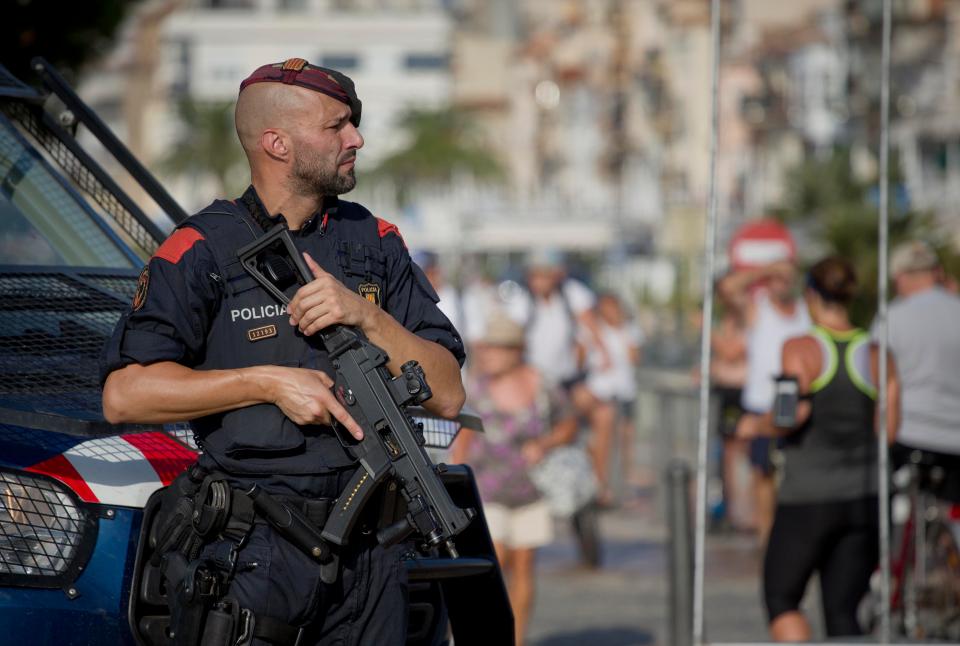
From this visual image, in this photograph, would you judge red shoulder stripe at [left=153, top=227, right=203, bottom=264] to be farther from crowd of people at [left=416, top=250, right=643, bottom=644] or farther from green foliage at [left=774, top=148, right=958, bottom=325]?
green foliage at [left=774, top=148, right=958, bottom=325]

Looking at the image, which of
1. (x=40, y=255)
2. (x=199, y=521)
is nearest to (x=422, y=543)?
(x=199, y=521)

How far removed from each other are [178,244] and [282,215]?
263 mm

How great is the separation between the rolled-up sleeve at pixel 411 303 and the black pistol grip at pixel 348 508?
0.49m

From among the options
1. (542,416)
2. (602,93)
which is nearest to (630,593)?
(542,416)

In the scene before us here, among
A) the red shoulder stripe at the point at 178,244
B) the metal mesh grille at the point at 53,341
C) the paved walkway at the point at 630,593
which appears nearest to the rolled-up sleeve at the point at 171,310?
the red shoulder stripe at the point at 178,244

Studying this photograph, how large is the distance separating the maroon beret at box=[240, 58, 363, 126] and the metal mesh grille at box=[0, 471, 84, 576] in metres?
1.05

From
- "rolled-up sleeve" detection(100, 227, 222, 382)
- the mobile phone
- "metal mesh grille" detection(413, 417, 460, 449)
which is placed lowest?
"metal mesh grille" detection(413, 417, 460, 449)

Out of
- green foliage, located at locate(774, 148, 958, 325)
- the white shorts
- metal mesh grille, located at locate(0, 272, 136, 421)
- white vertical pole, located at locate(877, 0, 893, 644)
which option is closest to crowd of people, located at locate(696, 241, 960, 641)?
white vertical pole, located at locate(877, 0, 893, 644)

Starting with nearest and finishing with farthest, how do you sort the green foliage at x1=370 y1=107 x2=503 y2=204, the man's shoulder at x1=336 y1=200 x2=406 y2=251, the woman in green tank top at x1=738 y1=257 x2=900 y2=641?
1. the man's shoulder at x1=336 y1=200 x2=406 y2=251
2. the woman in green tank top at x1=738 y1=257 x2=900 y2=641
3. the green foliage at x1=370 y1=107 x2=503 y2=204

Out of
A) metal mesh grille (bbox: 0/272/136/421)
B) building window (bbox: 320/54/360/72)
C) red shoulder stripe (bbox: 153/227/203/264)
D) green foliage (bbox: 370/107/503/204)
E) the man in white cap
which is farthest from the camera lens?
building window (bbox: 320/54/360/72)

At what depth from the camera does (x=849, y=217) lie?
39.3 metres

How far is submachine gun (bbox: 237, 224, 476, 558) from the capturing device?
3869mm

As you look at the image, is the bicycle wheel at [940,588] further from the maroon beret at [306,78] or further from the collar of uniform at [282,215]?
the maroon beret at [306,78]

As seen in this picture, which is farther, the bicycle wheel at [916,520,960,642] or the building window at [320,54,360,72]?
the building window at [320,54,360,72]
